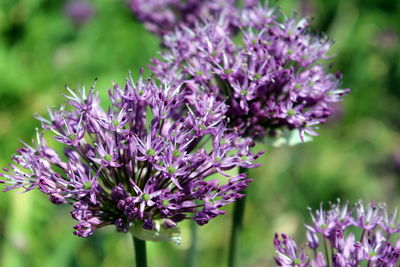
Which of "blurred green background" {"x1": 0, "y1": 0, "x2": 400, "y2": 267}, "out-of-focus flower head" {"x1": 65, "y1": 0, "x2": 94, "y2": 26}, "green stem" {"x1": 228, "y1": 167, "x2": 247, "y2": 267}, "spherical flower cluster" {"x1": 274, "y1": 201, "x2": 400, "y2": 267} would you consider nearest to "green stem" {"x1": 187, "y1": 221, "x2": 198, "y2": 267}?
"green stem" {"x1": 228, "y1": 167, "x2": 247, "y2": 267}

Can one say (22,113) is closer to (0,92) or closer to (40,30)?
(0,92)

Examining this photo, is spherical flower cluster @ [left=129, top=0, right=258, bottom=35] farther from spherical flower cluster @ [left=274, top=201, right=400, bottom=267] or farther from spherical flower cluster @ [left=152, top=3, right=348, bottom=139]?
spherical flower cluster @ [left=274, top=201, right=400, bottom=267]

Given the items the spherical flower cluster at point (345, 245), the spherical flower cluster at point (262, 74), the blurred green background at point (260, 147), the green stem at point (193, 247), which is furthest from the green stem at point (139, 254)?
the blurred green background at point (260, 147)

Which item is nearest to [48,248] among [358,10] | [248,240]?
[248,240]

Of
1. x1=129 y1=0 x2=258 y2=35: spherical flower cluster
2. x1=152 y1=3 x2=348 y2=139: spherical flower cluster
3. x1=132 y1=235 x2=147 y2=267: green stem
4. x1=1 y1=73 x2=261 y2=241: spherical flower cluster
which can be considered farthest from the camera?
x1=129 y1=0 x2=258 y2=35: spherical flower cluster

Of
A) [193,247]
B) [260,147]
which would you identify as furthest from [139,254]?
[260,147]

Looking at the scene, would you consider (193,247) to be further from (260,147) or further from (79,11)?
(79,11)
